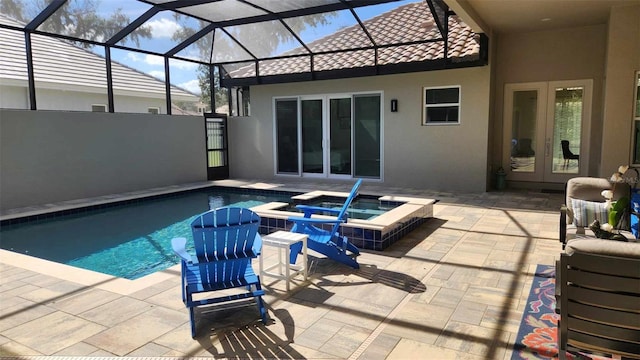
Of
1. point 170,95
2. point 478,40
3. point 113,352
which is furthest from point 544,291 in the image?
point 170,95

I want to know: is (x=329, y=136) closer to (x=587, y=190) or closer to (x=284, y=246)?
(x=587, y=190)

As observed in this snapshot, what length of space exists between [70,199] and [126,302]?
6.79 m

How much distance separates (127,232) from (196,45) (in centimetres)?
602

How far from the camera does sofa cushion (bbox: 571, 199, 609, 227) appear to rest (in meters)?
4.76

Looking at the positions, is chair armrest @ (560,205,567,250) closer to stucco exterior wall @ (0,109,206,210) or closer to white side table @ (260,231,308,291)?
white side table @ (260,231,308,291)

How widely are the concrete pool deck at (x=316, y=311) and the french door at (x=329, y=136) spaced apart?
6037 millimetres

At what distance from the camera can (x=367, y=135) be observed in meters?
11.2

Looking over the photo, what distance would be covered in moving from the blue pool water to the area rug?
13.4 feet

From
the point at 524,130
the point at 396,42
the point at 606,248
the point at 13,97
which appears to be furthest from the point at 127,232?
the point at 524,130

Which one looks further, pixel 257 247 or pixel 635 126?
pixel 635 126

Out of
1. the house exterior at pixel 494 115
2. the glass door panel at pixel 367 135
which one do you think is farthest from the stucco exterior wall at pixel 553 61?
the glass door panel at pixel 367 135

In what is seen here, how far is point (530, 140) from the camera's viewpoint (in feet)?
33.2

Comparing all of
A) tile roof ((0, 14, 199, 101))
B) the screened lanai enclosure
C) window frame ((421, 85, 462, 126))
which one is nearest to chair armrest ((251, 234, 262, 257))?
the screened lanai enclosure

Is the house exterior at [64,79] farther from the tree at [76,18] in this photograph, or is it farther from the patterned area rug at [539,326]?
the patterned area rug at [539,326]
